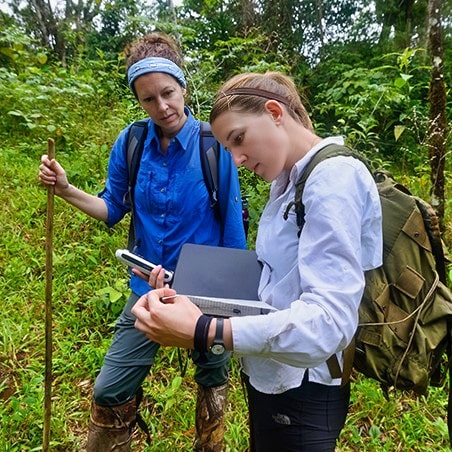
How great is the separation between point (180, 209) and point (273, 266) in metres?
0.82

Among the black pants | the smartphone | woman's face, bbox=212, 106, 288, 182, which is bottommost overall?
the black pants

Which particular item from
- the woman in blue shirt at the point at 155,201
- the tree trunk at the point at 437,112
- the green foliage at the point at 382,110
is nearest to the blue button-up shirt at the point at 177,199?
the woman in blue shirt at the point at 155,201

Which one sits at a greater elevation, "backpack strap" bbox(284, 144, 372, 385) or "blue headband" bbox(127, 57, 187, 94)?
"blue headband" bbox(127, 57, 187, 94)

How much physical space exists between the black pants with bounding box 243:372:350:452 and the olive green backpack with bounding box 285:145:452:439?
9 centimetres

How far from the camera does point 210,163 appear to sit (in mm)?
1908

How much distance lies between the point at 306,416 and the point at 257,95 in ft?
3.06

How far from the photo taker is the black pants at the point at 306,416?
121 centimetres

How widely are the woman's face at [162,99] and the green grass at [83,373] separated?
1.63 m

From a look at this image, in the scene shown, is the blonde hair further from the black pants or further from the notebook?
the black pants

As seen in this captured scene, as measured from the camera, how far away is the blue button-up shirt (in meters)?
1.89

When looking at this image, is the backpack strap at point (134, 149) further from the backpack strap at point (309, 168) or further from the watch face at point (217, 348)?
the watch face at point (217, 348)

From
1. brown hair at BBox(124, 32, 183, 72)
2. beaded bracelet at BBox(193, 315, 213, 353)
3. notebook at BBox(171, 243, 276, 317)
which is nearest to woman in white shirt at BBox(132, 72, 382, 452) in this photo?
beaded bracelet at BBox(193, 315, 213, 353)

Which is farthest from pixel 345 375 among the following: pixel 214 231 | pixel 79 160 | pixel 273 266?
pixel 79 160

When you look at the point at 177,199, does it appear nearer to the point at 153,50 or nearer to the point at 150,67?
the point at 150,67
